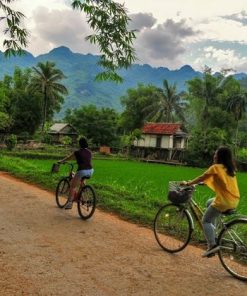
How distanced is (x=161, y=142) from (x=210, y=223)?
187 ft

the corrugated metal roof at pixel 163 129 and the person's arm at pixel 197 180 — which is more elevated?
the corrugated metal roof at pixel 163 129

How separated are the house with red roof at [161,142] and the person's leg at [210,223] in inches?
2117

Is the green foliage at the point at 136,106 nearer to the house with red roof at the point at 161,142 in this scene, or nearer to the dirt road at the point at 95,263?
the house with red roof at the point at 161,142

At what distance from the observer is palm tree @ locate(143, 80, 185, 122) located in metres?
67.0

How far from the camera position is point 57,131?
67.9m

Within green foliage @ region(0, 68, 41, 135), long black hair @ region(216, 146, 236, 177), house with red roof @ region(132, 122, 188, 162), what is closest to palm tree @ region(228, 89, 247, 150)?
house with red roof @ region(132, 122, 188, 162)

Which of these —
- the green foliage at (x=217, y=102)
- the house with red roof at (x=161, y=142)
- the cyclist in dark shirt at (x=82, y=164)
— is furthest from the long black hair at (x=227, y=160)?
the green foliage at (x=217, y=102)

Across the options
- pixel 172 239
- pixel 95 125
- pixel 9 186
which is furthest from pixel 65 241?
pixel 95 125

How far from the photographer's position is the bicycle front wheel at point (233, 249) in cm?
597

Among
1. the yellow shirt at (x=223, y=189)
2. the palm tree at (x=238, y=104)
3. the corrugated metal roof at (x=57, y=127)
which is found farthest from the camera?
the corrugated metal roof at (x=57, y=127)

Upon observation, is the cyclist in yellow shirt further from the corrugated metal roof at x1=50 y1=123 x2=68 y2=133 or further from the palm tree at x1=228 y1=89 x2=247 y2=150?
the corrugated metal roof at x1=50 y1=123 x2=68 y2=133

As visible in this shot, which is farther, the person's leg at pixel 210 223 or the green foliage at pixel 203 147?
the green foliage at pixel 203 147

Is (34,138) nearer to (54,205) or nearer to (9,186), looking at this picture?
(9,186)

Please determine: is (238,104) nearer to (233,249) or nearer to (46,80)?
(46,80)
